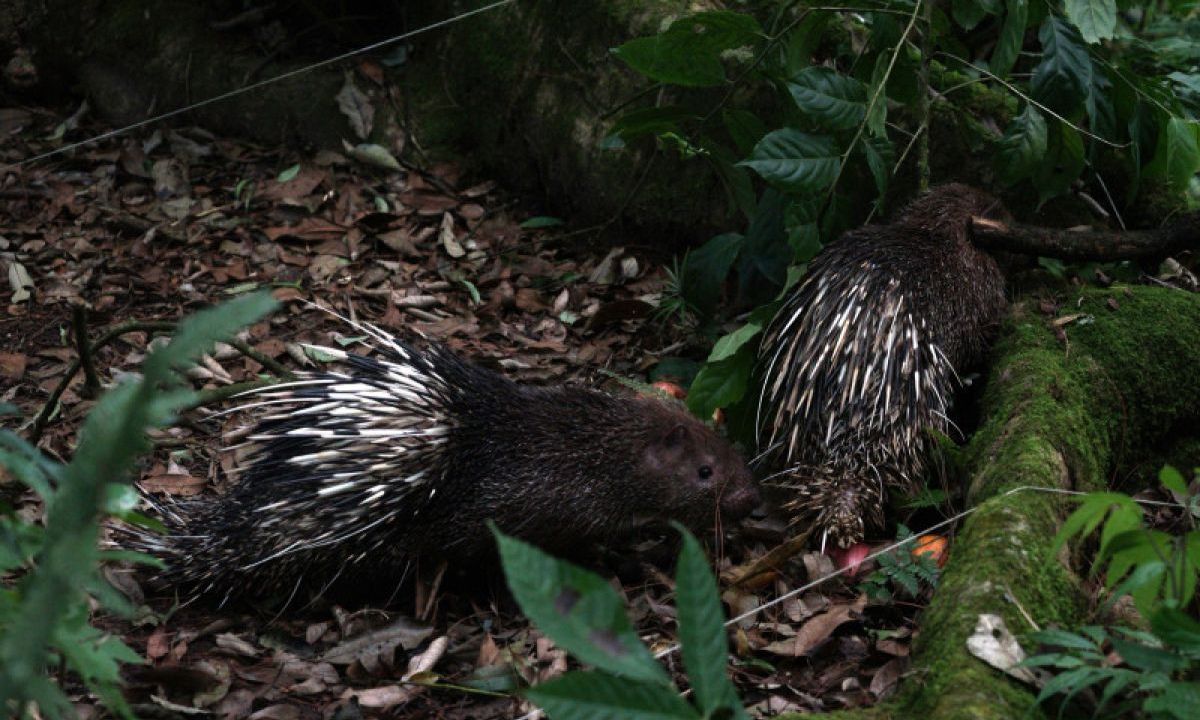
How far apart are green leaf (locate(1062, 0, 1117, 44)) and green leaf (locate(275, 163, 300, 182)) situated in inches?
187

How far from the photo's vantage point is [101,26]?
773cm

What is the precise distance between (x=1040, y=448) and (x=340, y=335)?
3725 mm

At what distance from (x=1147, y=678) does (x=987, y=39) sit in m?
5.53

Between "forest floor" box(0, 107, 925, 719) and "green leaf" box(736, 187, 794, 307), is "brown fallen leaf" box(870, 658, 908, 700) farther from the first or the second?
"green leaf" box(736, 187, 794, 307)

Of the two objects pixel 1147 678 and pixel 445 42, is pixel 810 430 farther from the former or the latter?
pixel 445 42

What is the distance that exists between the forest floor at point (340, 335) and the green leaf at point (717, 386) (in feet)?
1.80

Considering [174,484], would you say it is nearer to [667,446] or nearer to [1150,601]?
[667,446]

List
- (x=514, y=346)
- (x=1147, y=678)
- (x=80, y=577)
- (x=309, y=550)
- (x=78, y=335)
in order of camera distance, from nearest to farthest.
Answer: (x=80, y=577), (x=1147, y=678), (x=309, y=550), (x=78, y=335), (x=514, y=346)

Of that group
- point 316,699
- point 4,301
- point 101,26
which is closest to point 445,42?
point 101,26

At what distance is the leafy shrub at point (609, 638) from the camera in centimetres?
181

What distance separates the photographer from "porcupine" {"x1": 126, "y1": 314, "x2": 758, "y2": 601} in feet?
13.8

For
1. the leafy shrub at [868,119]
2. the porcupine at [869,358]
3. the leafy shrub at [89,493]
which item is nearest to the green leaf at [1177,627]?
the leafy shrub at [89,493]

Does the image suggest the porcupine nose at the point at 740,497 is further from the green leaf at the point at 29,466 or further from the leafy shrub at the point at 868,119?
the green leaf at the point at 29,466

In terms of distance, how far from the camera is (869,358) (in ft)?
14.9
